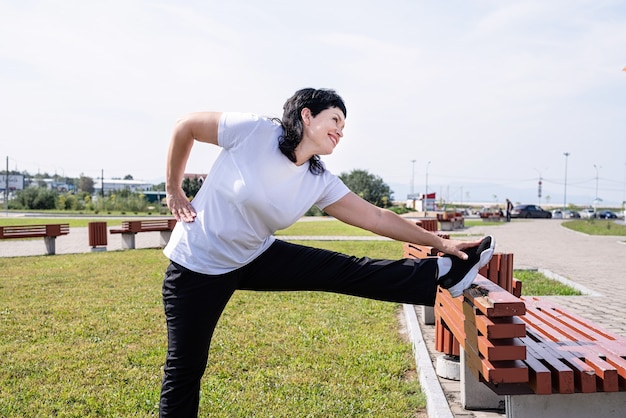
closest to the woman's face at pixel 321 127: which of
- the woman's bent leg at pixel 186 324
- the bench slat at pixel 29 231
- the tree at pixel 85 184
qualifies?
the woman's bent leg at pixel 186 324

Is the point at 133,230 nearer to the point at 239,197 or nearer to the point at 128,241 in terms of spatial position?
the point at 128,241

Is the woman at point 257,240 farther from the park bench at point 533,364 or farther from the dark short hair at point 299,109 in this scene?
the park bench at point 533,364

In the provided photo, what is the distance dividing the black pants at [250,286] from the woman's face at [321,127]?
1.98 feet

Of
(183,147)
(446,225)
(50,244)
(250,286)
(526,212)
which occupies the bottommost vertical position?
(526,212)

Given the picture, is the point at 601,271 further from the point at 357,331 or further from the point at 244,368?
the point at 244,368

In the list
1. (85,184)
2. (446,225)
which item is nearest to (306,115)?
(446,225)

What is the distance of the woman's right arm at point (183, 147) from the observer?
285 cm

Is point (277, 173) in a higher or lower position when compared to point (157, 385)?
higher

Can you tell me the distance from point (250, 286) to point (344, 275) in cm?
49

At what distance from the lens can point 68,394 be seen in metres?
4.05

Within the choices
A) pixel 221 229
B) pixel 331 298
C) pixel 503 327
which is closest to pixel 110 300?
pixel 331 298

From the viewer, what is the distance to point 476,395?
148 inches

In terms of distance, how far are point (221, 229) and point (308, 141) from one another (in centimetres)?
58

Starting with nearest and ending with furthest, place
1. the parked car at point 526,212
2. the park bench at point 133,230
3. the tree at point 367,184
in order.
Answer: the park bench at point 133,230 < the parked car at point 526,212 < the tree at point 367,184
